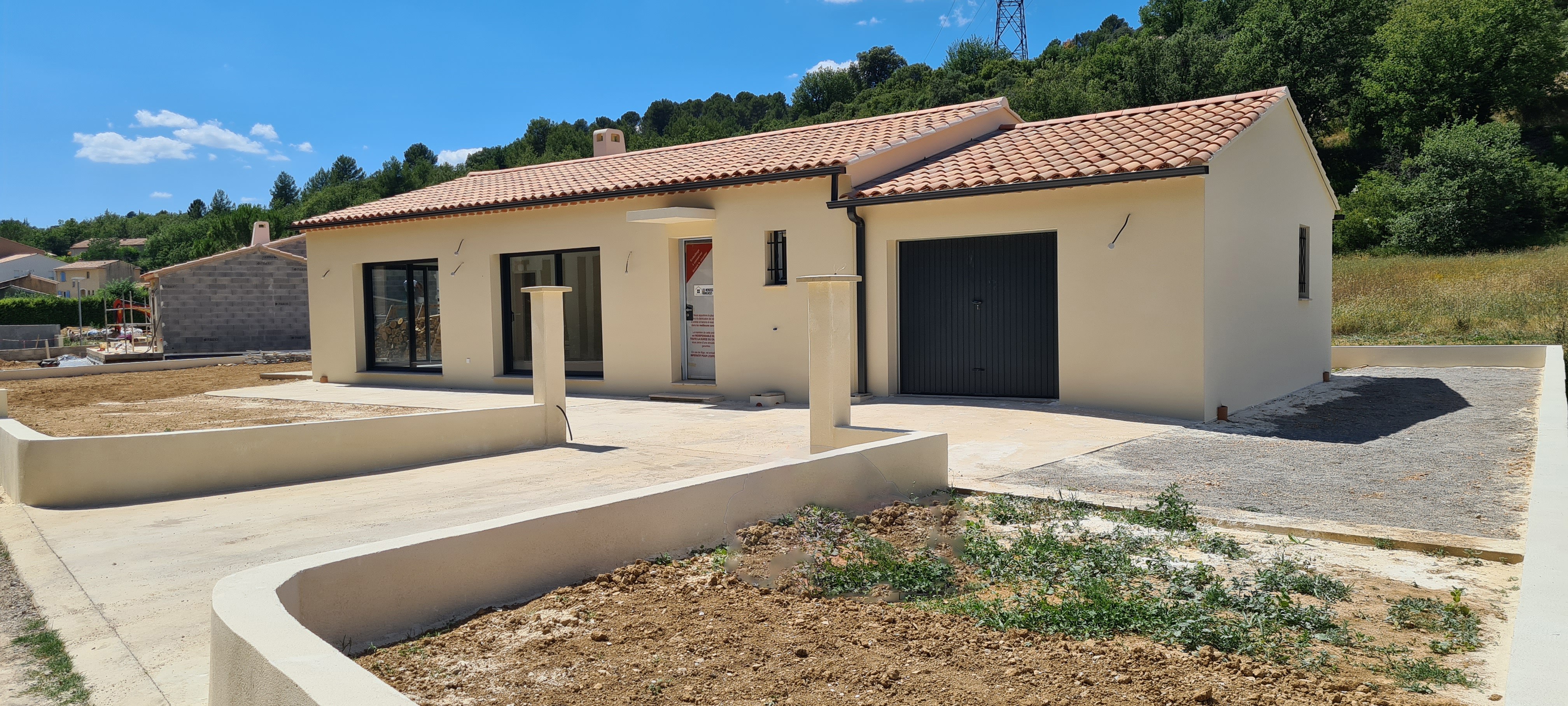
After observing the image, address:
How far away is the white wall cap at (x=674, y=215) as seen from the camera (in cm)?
1320

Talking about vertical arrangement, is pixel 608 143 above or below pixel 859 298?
above

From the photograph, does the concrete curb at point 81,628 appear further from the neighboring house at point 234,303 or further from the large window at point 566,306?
the neighboring house at point 234,303

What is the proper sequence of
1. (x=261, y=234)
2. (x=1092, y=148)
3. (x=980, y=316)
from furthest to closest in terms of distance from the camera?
(x=261, y=234) → (x=980, y=316) → (x=1092, y=148)

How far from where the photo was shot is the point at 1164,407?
10477 mm

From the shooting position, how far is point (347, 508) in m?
6.50

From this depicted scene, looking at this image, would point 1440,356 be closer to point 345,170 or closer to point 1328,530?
point 1328,530

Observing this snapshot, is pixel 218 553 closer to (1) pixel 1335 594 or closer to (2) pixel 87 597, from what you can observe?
(2) pixel 87 597

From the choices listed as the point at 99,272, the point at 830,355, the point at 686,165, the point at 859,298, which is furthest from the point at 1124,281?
the point at 99,272

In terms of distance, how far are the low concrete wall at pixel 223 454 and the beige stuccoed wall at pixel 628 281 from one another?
4699 millimetres

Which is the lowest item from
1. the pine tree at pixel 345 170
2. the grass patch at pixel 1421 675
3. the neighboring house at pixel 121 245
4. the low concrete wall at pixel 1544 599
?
the grass patch at pixel 1421 675

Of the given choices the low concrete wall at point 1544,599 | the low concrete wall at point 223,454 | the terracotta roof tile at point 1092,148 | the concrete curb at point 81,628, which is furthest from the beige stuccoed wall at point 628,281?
the concrete curb at point 81,628

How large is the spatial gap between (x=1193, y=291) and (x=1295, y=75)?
4047 cm

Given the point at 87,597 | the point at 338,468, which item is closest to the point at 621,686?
the point at 87,597

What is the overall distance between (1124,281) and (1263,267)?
9.15 feet
